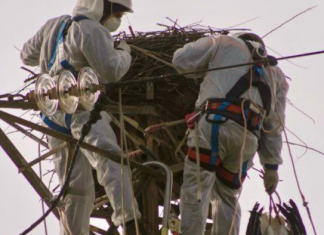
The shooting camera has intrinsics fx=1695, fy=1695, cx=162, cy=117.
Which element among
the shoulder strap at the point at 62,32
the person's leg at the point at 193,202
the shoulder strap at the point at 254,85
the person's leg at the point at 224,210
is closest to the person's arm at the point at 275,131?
the shoulder strap at the point at 254,85

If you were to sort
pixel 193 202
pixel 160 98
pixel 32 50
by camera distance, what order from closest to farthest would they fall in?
pixel 193 202 → pixel 32 50 → pixel 160 98

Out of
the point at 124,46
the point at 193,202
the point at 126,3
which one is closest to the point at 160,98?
the point at 124,46

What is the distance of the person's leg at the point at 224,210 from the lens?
12.2 m

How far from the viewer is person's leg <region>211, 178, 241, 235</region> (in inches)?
480

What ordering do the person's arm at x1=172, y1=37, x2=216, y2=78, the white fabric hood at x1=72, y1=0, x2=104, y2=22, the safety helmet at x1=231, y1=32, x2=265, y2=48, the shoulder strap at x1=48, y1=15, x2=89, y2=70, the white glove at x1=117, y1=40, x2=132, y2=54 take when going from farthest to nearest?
the white glove at x1=117, y1=40, x2=132, y2=54 → the safety helmet at x1=231, y1=32, x2=265, y2=48 → the white fabric hood at x1=72, y1=0, x2=104, y2=22 → the shoulder strap at x1=48, y1=15, x2=89, y2=70 → the person's arm at x1=172, y1=37, x2=216, y2=78

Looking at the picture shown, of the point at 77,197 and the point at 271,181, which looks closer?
the point at 77,197

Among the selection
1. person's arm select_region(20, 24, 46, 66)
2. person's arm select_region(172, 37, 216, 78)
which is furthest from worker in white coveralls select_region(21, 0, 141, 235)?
person's arm select_region(172, 37, 216, 78)

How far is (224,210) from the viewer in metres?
12.2

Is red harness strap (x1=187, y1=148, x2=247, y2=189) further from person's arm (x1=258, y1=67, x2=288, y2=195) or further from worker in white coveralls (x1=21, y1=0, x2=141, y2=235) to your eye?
worker in white coveralls (x1=21, y1=0, x2=141, y2=235)

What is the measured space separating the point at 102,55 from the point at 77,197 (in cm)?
103

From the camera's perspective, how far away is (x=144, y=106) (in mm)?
13602

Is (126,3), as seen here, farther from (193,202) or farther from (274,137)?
(193,202)

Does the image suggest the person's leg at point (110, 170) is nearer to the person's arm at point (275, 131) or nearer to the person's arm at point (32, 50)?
the person's arm at point (32, 50)

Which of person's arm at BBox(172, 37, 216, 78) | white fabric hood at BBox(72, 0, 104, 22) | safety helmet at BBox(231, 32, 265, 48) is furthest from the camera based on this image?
safety helmet at BBox(231, 32, 265, 48)
